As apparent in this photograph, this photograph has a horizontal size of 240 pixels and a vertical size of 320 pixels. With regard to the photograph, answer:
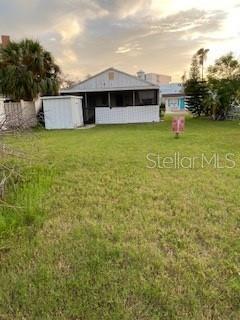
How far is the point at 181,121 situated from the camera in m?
11.5

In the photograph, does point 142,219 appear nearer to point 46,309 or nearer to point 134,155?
point 46,309

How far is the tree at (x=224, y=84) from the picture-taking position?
2031cm

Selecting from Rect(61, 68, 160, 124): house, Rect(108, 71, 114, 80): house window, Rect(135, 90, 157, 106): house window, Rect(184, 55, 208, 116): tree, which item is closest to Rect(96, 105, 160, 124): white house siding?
Rect(61, 68, 160, 124): house

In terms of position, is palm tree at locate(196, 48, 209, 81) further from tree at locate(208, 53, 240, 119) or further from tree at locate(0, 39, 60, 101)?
tree at locate(0, 39, 60, 101)

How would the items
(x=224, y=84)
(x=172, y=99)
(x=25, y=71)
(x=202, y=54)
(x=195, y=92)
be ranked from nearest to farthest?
(x=25, y=71)
(x=224, y=84)
(x=195, y=92)
(x=202, y=54)
(x=172, y=99)

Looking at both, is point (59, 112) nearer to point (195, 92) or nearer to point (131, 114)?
point (131, 114)

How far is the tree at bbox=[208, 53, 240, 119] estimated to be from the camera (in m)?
20.3

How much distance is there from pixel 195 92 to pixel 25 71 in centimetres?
1337

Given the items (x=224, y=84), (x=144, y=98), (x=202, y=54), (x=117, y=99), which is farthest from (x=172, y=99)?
(x=224, y=84)

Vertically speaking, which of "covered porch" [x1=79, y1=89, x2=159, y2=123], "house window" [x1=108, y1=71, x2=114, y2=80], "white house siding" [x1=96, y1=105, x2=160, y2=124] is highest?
"house window" [x1=108, y1=71, x2=114, y2=80]

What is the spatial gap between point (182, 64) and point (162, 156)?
80.6 feet

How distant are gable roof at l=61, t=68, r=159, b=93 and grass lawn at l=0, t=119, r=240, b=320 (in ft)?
48.6

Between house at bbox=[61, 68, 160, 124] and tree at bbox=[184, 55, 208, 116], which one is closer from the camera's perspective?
house at bbox=[61, 68, 160, 124]

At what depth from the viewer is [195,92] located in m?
24.1
